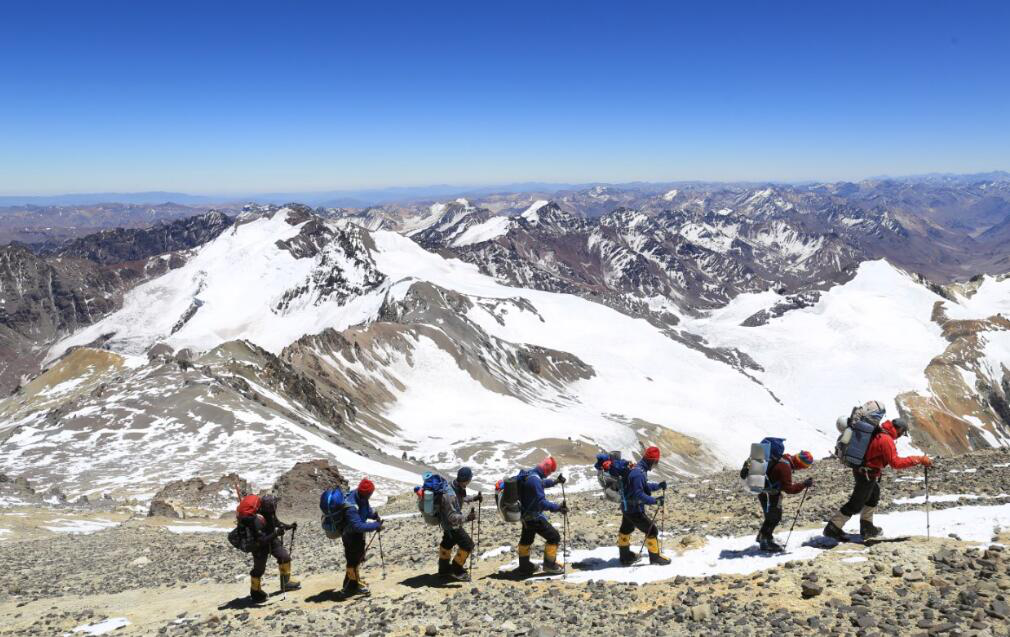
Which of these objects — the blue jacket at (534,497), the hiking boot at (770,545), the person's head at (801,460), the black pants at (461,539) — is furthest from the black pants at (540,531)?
the person's head at (801,460)

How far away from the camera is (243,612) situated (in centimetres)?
1455

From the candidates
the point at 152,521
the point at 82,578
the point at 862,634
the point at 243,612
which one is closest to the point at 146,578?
the point at 82,578

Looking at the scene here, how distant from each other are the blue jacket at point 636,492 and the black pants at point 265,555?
844 cm

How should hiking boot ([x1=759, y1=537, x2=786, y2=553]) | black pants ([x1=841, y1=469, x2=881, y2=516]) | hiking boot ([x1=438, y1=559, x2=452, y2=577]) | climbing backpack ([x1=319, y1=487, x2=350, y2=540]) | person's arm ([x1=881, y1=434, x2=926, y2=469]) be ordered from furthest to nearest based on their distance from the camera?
hiking boot ([x1=438, y1=559, x2=452, y2=577]) → climbing backpack ([x1=319, y1=487, x2=350, y2=540]) → hiking boot ([x1=759, y1=537, x2=786, y2=553]) → black pants ([x1=841, y1=469, x2=881, y2=516]) → person's arm ([x1=881, y1=434, x2=926, y2=469])

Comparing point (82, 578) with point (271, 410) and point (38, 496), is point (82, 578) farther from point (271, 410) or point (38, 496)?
point (271, 410)

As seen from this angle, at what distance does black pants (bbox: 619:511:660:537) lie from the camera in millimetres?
14875

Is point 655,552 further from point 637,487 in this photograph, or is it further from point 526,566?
point 526,566

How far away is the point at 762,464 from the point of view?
14633 mm

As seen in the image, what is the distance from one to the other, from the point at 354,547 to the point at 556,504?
16.0 feet

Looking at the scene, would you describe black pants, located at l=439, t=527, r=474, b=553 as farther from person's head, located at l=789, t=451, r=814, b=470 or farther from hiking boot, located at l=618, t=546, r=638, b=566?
person's head, located at l=789, t=451, r=814, b=470


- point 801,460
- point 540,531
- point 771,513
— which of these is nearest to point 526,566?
point 540,531

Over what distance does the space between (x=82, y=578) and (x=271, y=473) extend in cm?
2649

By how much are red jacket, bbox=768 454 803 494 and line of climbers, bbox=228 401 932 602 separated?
0.07 ft

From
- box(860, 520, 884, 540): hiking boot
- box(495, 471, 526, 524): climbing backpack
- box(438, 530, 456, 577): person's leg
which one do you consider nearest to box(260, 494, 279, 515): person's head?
box(438, 530, 456, 577): person's leg
